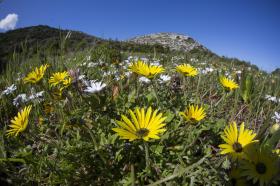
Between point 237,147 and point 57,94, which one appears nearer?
point 237,147

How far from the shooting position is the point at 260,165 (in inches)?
52.1

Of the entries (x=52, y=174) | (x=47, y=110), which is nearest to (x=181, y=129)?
(x=52, y=174)

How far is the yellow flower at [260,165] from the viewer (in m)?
1.28

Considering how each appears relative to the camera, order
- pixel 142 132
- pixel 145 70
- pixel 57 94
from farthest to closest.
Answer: pixel 57 94 → pixel 145 70 → pixel 142 132

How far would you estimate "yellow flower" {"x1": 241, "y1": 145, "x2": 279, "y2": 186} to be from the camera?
1.28 m

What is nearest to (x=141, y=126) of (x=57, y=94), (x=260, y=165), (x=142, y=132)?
(x=142, y=132)

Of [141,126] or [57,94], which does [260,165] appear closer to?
[141,126]

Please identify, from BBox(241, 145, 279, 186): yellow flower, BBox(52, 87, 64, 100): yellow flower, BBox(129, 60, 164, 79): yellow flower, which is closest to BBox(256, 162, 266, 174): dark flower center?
BBox(241, 145, 279, 186): yellow flower

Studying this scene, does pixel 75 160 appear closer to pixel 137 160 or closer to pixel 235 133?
pixel 137 160

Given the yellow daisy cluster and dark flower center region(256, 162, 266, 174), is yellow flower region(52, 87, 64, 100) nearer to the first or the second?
the yellow daisy cluster

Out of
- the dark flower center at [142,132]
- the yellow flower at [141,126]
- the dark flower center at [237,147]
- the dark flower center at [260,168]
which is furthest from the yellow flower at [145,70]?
the dark flower center at [260,168]

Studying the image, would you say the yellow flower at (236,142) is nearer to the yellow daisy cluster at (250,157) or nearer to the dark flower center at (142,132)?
the yellow daisy cluster at (250,157)

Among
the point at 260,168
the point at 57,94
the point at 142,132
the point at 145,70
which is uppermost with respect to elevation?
the point at 145,70

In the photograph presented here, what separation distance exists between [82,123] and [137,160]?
37cm
